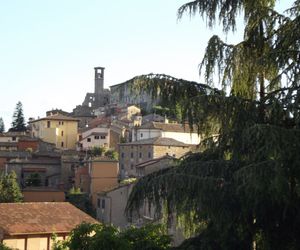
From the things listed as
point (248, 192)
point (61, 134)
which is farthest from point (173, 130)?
point (248, 192)

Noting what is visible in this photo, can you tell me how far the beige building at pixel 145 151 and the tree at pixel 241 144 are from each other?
45962 mm

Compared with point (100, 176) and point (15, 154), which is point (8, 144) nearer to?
point (15, 154)

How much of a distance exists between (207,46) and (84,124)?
89126 millimetres

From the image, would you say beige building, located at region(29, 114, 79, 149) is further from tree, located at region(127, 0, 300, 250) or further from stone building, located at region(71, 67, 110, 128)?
tree, located at region(127, 0, 300, 250)

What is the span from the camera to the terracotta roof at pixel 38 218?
2606 centimetres

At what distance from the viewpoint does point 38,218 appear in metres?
27.5

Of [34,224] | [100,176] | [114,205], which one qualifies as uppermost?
[100,176]

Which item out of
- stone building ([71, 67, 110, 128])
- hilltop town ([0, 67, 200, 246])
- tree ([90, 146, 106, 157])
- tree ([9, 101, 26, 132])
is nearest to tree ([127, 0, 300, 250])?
hilltop town ([0, 67, 200, 246])

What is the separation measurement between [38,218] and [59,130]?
161 feet

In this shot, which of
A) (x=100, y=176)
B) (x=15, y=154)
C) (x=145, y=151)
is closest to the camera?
(x=100, y=176)

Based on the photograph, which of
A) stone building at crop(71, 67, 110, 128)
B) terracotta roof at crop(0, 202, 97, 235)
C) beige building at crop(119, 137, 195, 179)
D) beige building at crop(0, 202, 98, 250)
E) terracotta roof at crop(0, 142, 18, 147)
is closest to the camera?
beige building at crop(0, 202, 98, 250)

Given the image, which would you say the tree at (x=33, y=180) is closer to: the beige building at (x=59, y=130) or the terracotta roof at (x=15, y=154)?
the terracotta roof at (x=15, y=154)

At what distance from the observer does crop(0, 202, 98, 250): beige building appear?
2566 centimetres

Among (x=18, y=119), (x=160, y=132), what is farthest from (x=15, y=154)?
(x=18, y=119)
